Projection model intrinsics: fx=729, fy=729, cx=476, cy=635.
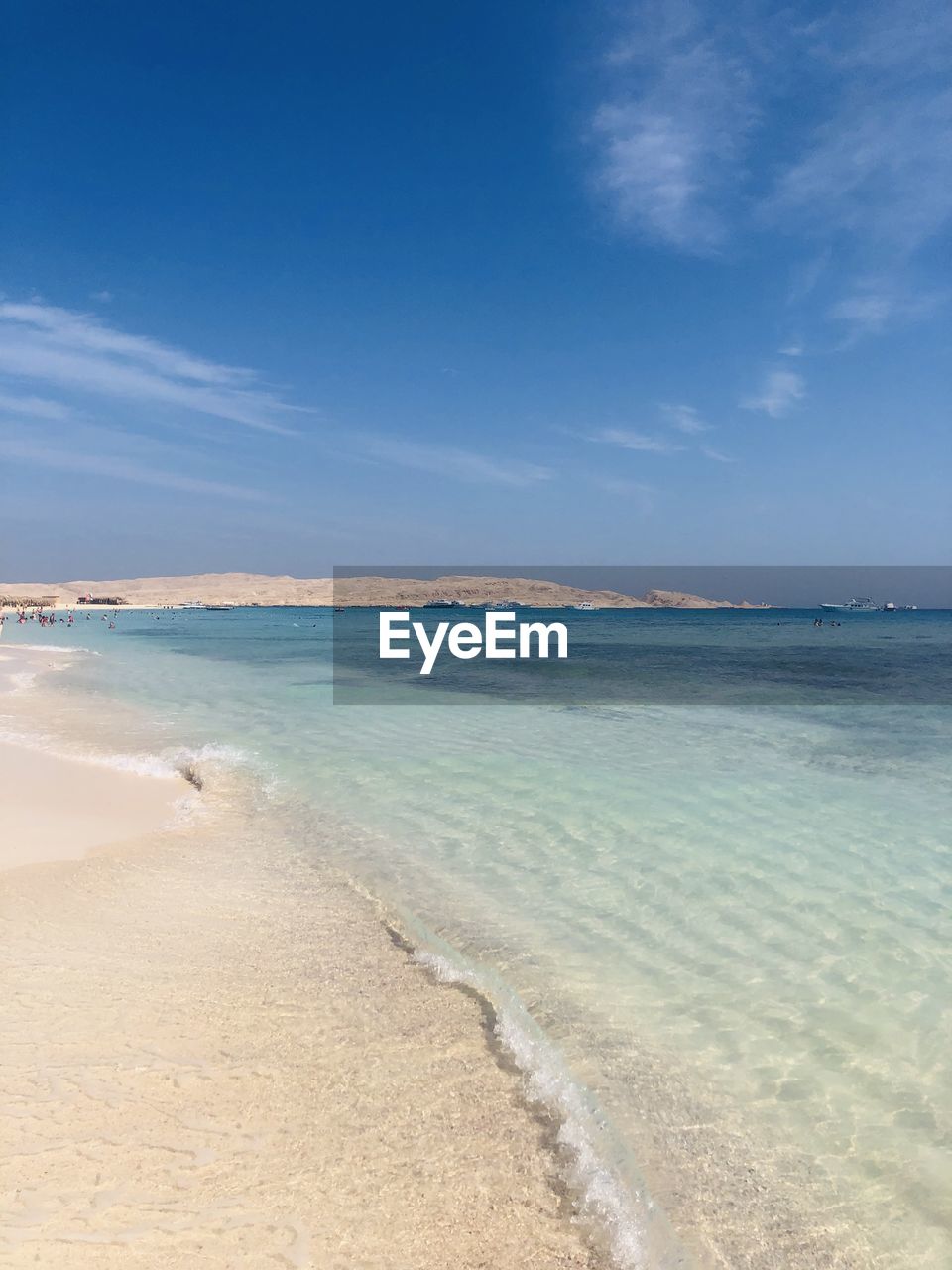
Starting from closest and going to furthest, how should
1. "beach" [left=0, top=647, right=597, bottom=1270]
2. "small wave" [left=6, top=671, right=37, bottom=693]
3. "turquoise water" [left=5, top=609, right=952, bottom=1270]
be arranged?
1. "beach" [left=0, top=647, right=597, bottom=1270]
2. "turquoise water" [left=5, top=609, right=952, bottom=1270]
3. "small wave" [left=6, top=671, right=37, bottom=693]

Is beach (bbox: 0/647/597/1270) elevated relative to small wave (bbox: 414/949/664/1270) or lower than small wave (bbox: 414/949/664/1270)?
elevated

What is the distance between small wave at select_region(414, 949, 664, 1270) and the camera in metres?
3.30

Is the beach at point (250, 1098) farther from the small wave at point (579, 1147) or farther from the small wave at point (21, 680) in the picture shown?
the small wave at point (21, 680)

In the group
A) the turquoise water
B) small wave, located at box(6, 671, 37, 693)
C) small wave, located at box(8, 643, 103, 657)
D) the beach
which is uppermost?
small wave, located at box(8, 643, 103, 657)

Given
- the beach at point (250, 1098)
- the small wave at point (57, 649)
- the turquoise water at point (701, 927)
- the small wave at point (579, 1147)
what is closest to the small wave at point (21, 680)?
the turquoise water at point (701, 927)

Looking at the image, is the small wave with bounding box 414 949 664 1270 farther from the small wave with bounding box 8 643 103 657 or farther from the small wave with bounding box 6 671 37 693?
the small wave with bounding box 8 643 103 657

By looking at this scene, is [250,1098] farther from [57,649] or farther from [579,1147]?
[57,649]

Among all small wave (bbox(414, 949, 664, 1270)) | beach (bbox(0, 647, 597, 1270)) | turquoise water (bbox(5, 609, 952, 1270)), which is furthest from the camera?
turquoise water (bbox(5, 609, 952, 1270))

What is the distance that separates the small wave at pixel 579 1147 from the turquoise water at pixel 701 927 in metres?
0.02

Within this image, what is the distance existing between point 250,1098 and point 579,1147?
1.81m

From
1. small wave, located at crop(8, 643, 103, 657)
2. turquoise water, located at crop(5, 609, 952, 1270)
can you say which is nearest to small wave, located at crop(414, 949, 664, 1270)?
turquoise water, located at crop(5, 609, 952, 1270)

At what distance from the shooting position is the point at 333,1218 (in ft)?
10.7

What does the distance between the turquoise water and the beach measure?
0.49 metres

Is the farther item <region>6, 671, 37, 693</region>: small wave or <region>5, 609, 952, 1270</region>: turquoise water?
<region>6, 671, 37, 693</region>: small wave
